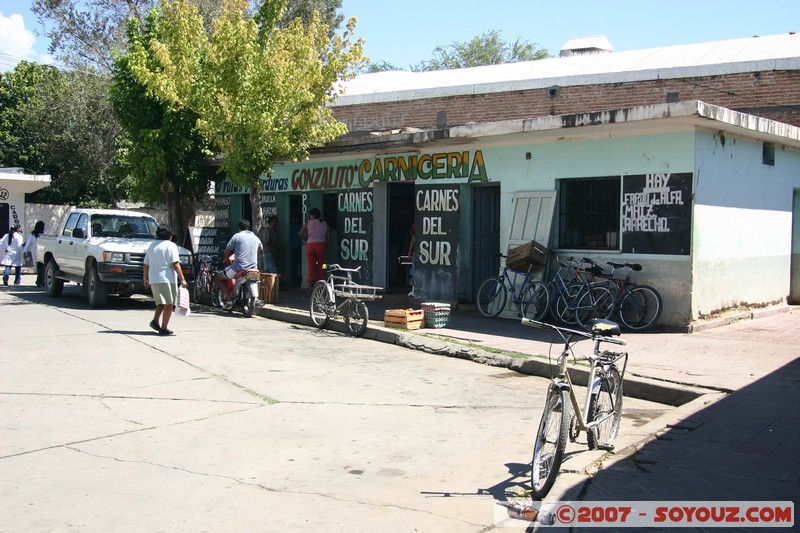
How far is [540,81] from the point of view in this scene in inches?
939

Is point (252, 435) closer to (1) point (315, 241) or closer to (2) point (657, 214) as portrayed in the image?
(2) point (657, 214)

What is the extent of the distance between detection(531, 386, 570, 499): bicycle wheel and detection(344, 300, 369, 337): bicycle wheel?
7.61 metres

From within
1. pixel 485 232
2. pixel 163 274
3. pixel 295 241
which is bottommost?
pixel 163 274

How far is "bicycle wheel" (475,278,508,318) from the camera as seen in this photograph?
14.2 meters

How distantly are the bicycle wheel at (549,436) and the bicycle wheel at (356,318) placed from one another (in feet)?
25.0

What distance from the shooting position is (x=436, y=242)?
1581 cm

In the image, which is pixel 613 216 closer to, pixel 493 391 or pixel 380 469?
pixel 493 391

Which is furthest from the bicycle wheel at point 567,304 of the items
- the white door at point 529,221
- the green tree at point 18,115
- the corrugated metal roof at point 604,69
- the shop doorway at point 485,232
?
the green tree at point 18,115

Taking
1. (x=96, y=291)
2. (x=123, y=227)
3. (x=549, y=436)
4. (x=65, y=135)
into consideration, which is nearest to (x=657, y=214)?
(x=549, y=436)

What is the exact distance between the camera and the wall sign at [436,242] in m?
15.5

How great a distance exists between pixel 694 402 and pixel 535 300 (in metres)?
5.78

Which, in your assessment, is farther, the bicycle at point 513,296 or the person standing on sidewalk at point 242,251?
the person standing on sidewalk at point 242,251

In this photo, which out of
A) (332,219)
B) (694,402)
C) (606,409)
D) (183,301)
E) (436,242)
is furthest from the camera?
(332,219)

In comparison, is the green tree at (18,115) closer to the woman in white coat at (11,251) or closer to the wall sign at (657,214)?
the woman in white coat at (11,251)
